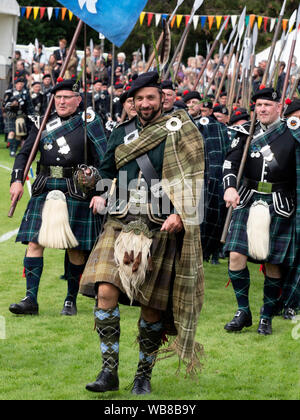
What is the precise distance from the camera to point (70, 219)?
22.0ft

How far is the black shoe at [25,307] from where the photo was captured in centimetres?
665

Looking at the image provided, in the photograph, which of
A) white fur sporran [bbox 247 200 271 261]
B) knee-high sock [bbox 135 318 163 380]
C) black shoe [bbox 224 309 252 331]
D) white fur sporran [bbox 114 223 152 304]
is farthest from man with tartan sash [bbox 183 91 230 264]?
white fur sporran [bbox 114 223 152 304]

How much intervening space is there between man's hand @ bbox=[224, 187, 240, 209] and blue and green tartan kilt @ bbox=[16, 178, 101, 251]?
117 cm

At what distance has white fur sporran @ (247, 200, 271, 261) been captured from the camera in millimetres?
6328

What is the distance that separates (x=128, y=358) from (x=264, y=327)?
1.31 meters

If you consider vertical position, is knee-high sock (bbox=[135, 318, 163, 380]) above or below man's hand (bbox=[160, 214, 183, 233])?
below

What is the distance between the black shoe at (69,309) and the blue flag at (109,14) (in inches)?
92.4

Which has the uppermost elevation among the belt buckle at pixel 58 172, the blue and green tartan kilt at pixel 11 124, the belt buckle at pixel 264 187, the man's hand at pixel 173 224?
the man's hand at pixel 173 224

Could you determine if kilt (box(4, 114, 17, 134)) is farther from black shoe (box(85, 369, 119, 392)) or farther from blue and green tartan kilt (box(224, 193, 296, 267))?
black shoe (box(85, 369, 119, 392))

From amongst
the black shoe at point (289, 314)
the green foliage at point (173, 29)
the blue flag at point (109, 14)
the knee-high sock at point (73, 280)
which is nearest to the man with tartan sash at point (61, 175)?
the knee-high sock at point (73, 280)

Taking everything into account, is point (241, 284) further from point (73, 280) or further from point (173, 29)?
point (173, 29)

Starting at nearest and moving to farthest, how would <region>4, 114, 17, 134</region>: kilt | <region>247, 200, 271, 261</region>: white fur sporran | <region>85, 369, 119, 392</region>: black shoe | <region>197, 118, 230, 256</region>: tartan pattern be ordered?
<region>85, 369, 119, 392</region>: black shoe < <region>247, 200, 271, 261</region>: white fur sporran < <region>197, 118, 230, 256</region>: tartan pattern < <region>4, 114, 17, 134</region>: kilt

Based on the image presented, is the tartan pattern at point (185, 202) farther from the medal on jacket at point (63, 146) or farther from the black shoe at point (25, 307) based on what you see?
the black shoe at point (25, 307)

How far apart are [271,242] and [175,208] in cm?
193
